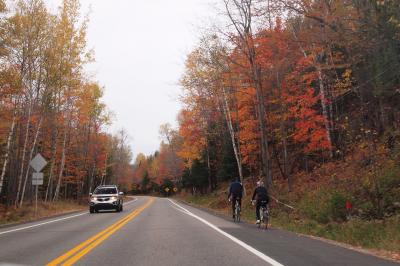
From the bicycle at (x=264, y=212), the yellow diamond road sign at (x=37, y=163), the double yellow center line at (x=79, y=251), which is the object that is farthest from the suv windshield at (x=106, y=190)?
the double yellow center line at (x=79, y=251)

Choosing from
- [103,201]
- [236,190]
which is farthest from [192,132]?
[236,190]

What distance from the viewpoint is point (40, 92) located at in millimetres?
30312

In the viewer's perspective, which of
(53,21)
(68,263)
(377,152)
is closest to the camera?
(68,263)

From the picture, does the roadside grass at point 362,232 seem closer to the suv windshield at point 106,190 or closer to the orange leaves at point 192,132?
the suv windshield at point 106,190

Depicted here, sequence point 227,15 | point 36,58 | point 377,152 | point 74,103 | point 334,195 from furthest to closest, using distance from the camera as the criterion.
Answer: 1. point 74,103
2. point 36,58
3. point 227,15
4. point 377,152
5. point 334,195

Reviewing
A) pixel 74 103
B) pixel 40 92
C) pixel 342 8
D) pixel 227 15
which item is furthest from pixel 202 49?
pixel 74 103

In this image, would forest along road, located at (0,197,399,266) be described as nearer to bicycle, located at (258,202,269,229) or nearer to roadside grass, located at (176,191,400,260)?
roadside grass, located at (176,191,400,260)

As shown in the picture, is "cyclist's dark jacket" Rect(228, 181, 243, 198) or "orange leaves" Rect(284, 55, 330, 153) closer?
"cyclist's dark jacket" Rect(228, 181, 243, 198)

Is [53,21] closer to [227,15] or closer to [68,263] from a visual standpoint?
[227,15]

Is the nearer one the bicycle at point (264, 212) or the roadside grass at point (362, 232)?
the roadside grass at point (362, 232)

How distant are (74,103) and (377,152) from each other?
24999 millimetres

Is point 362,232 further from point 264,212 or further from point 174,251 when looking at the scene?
point 174,251

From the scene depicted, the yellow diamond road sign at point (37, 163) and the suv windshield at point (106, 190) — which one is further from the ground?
the yellow diamond road sign at point (37, 163)

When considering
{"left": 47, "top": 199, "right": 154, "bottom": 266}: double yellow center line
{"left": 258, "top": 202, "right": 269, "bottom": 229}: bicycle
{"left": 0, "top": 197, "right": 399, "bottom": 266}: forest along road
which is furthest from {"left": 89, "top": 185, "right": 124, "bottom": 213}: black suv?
{"left": 47, "top": 199, "right": 154, "bottom": 266}: double yellow center line
